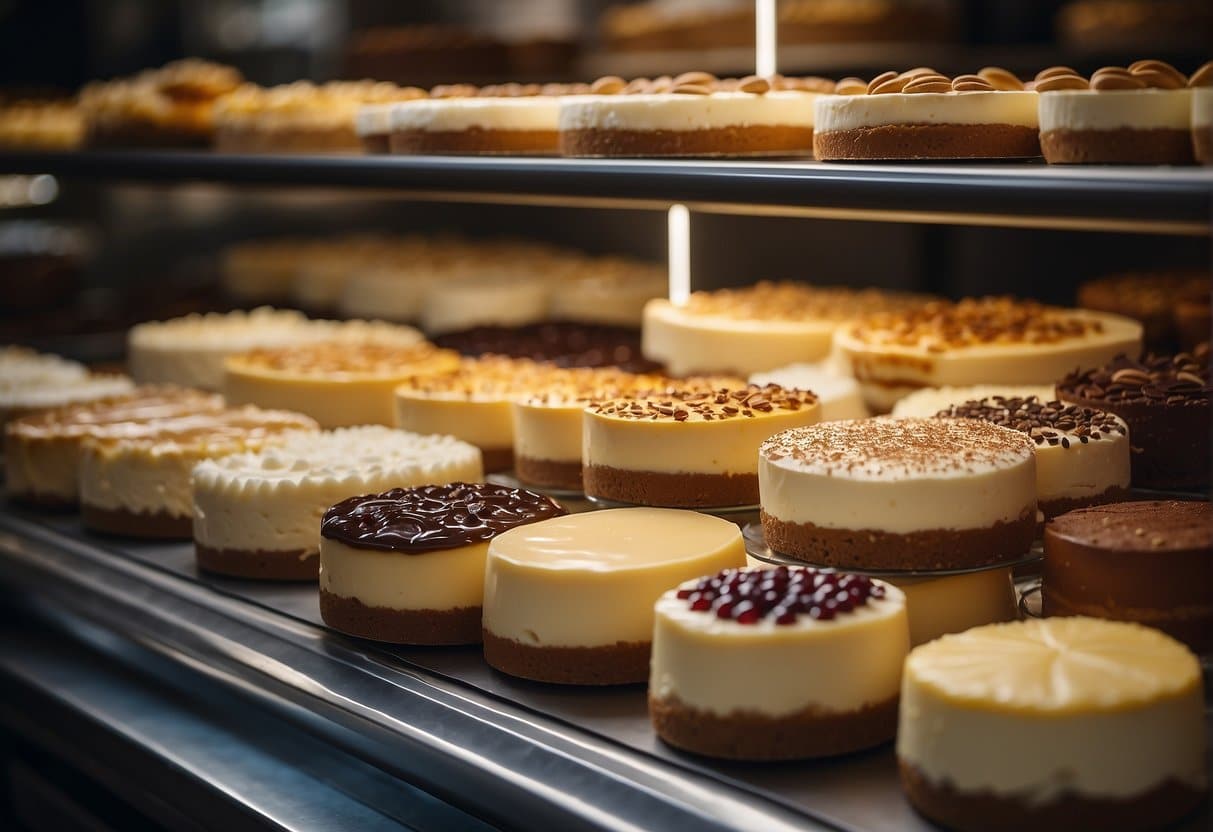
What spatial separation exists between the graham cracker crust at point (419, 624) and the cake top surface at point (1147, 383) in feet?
3.33

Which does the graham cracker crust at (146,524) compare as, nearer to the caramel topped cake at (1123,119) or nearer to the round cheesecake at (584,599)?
the round cheesecake at (584,599)

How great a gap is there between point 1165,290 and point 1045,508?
1.25m

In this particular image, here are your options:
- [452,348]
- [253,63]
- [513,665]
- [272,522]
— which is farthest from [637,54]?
[513,665]

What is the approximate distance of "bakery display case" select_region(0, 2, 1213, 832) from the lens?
159 cm

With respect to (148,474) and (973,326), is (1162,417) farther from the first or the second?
(148,474)

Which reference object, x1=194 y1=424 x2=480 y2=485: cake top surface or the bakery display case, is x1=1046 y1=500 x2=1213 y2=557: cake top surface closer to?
the bakery display case

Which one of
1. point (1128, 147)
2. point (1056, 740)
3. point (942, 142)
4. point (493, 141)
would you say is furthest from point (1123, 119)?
point (493, 141)

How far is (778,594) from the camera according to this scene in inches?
→ 67.4

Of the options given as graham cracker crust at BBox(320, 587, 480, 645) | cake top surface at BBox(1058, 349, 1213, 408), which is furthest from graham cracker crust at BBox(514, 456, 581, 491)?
cake top surface at BBox(1058, 349, 1213, 408)

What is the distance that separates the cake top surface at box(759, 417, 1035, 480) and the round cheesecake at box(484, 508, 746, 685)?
0.53ft

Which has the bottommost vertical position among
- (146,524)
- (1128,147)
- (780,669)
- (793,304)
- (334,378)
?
(146,524)

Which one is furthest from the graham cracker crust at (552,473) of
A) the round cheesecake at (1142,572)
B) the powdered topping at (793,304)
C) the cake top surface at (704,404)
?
the round cheesecake at (1142,572)

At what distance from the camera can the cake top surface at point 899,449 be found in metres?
1.89

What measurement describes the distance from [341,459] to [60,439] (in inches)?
30.8
